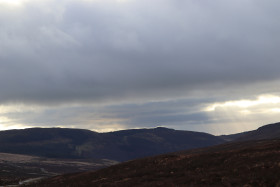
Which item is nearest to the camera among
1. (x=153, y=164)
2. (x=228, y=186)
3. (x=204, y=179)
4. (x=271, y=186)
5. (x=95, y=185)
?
(x=271, y=186)

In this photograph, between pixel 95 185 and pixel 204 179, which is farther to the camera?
pixel 95 185

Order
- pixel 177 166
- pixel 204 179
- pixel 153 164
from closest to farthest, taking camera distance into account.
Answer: pixel 204 179 < pixel 177 166 < pixel 153 164

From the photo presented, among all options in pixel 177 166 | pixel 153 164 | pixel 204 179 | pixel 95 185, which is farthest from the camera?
pixel 153 164

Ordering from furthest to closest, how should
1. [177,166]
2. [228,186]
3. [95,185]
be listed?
[177,166] → [95,185] → [228,186]

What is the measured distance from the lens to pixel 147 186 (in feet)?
153

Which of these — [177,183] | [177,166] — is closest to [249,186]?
[177,183]

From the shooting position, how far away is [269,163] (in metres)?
47.0

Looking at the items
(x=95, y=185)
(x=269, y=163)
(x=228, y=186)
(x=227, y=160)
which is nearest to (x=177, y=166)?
(x=227, y=160)

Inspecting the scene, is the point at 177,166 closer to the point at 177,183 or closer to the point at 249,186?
the point at 177,183

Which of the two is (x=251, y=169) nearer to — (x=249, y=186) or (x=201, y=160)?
(x=249, y=186)

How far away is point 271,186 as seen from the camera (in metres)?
35.5

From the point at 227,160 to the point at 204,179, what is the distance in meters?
17.4

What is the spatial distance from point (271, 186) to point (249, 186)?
2.28m

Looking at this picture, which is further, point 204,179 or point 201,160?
point 201,160
